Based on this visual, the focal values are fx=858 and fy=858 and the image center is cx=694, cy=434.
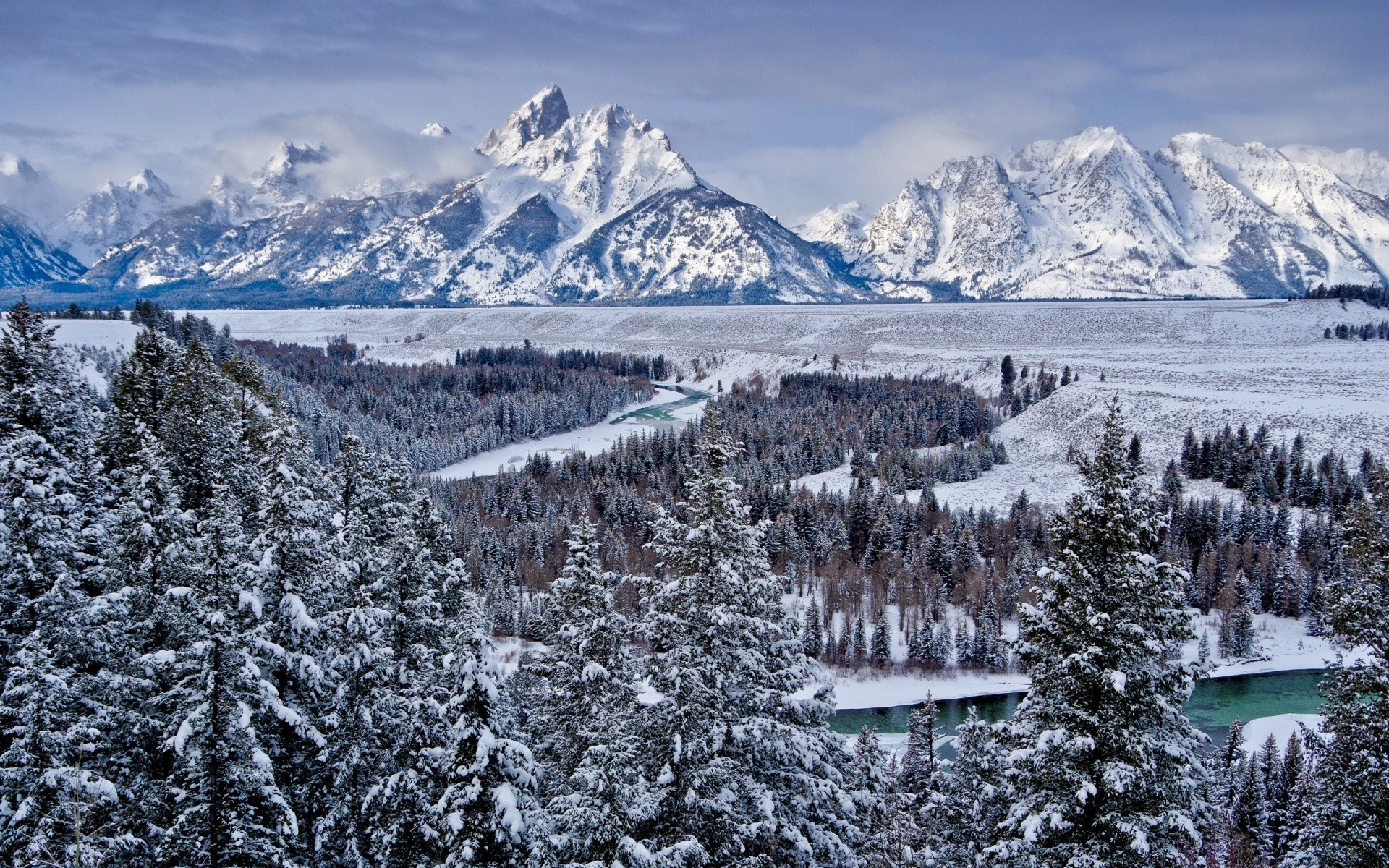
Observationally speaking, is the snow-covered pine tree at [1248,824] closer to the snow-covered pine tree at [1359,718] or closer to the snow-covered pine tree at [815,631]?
the snow-covered pine tree at [1359,718]

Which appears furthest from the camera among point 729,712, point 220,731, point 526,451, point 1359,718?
point 526,451

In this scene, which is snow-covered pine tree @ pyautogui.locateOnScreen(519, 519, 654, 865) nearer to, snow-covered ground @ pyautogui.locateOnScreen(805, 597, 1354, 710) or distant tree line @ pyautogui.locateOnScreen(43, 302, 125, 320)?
snow-covered ground @ pyautogui.locateOnScreen(805, 597, 1354, 710)

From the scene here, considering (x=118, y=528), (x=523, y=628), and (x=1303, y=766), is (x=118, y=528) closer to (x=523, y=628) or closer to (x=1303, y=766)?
(x=1303, y=766)

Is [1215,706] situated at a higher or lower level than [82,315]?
lower

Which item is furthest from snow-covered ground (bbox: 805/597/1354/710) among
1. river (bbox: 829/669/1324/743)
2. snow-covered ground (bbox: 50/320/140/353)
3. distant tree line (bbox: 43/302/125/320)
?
distant tree line (bbox: 43/302/125/320)

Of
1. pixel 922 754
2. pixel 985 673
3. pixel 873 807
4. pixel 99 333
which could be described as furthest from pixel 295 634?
pixel 99 333

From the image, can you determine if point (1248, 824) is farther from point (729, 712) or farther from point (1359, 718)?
point (729, 712)

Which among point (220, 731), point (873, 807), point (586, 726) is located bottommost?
point (873, 807)
